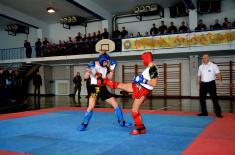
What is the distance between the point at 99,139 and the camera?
445 centimetres

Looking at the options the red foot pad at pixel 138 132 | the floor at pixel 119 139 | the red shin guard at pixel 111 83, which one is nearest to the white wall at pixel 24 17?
the floor at pixel 119 139

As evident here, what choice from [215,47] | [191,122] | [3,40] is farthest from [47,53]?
[191,122]

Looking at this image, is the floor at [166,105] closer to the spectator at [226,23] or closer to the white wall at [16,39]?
the spectator at [226,23]

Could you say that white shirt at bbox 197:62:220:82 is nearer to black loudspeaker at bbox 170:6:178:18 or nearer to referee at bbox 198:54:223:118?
referee at bbox 198:54:223:118

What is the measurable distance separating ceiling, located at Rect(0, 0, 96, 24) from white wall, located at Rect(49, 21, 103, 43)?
97 cm

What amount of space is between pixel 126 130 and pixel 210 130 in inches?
66.5

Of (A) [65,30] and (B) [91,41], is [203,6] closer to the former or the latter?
(B) [91,41]

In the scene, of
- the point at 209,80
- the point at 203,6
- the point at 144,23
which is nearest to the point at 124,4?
the point at 144,23

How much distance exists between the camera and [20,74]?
19.0m

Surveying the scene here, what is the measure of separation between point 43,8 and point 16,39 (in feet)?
20.5

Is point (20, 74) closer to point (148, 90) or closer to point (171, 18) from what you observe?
point (171, 18)

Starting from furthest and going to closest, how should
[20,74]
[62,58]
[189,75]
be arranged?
[20,74]
[62,58]
[189,75]

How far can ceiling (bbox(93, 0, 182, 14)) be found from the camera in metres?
16.4

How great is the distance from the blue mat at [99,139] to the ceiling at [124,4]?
39.1 ft
